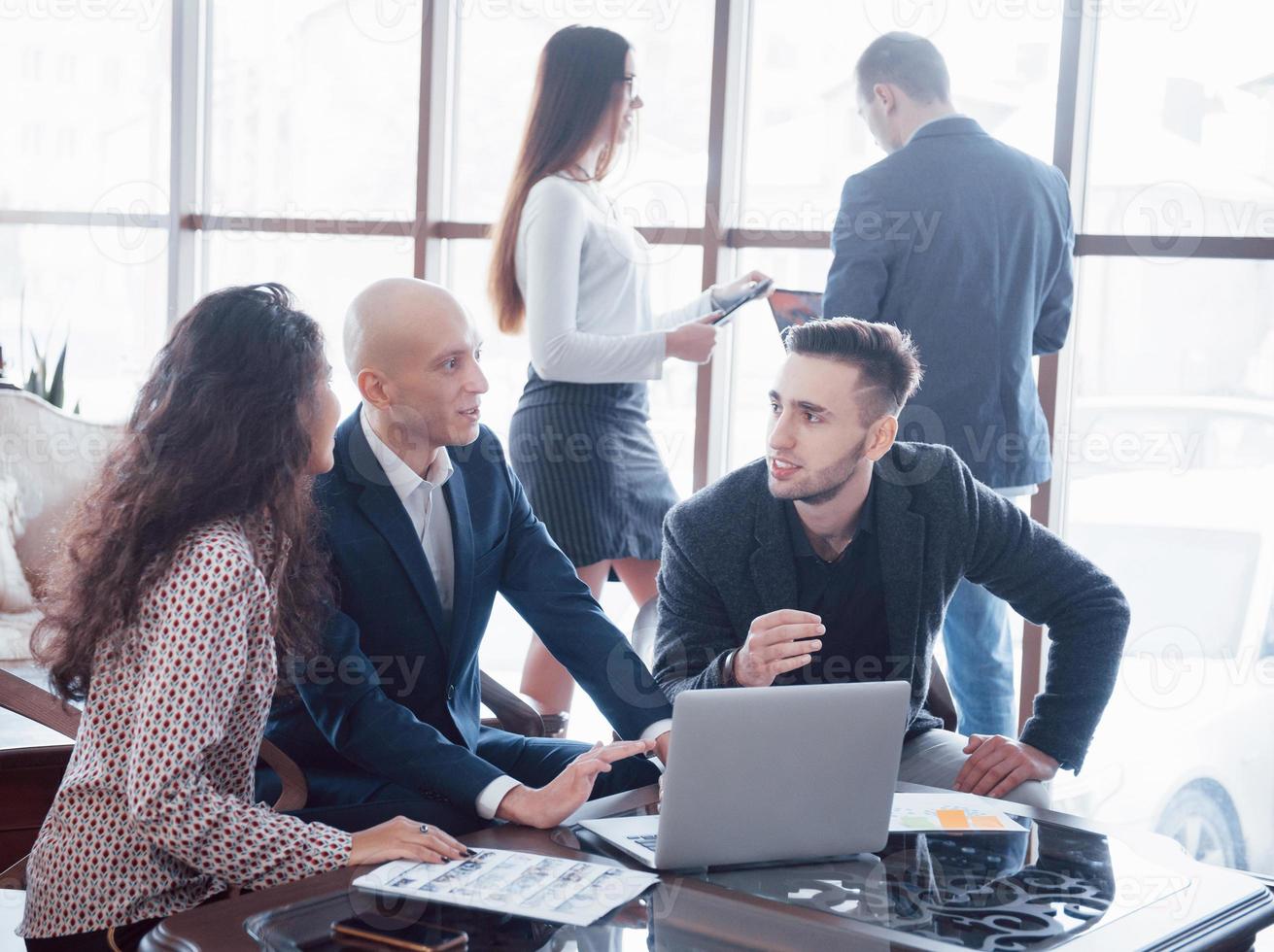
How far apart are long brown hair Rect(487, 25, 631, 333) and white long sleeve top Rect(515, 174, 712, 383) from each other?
33 millimetres

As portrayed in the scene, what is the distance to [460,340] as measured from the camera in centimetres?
204

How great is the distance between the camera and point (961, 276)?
2.75m

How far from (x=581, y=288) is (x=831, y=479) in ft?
2.86

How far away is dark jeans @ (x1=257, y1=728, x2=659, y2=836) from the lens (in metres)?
1.83

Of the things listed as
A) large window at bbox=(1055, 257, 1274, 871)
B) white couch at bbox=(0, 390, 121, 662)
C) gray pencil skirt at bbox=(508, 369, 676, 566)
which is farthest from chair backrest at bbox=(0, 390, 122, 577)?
large window at bbox=(1055, 257, 1274, 871)

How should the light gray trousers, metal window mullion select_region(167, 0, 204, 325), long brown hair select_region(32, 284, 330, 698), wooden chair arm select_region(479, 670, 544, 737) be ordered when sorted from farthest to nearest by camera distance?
metal window mullion select_region(167, 0, 204, 325) → wooden chair arm select_region(479, 670, 544, 737) → the light gray trousers → long brown hair select_region(32, 284, 330, 698)

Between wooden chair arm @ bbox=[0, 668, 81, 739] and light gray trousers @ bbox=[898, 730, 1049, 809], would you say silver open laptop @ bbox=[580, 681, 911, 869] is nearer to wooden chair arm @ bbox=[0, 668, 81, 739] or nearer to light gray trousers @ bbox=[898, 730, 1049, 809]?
light gray trousers @ bbox=[898, 730, 1049, 809]

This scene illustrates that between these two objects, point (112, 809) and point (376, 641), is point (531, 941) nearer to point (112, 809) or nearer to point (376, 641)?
point (112, 809)

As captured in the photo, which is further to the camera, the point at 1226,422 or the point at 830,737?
the point at 1226,422

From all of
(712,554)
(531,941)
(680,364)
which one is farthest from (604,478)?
(531,941)

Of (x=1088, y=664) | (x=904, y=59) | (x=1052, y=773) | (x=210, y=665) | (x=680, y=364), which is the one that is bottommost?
(x=1052, y=773)

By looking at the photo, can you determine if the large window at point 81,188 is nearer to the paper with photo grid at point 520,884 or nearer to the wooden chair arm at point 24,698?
the wooden chair arm at point 24,698

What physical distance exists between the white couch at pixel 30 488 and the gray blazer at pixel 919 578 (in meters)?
1.47

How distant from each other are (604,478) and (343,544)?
1004mm
